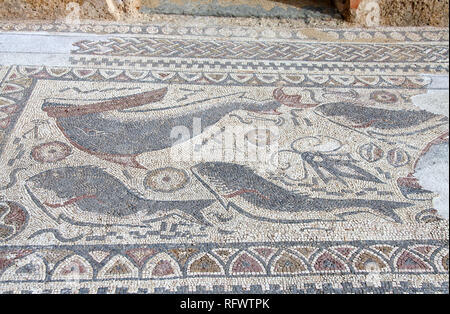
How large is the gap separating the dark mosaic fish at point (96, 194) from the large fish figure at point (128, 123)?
166 millimetres

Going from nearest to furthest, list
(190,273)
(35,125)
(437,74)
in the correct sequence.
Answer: (190,273) < (35,125) < (437,74)

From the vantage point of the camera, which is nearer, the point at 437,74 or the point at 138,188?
the point at 138,188

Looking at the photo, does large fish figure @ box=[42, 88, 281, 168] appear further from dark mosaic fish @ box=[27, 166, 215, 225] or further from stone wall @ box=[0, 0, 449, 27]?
stone wall @ box=[0, 0, 449, 27]

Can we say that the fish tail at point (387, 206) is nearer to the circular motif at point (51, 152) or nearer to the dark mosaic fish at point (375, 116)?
the dark mosaic fish at point (375, 116)

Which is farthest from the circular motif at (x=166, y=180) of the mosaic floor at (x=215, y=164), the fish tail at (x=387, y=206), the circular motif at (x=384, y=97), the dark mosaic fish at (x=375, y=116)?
the circular motif at (x=384, y=97)

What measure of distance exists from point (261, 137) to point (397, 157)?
0.70m

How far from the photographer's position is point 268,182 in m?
2.15

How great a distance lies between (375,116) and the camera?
8.63 feet

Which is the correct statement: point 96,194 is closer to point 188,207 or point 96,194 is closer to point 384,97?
point 188,207

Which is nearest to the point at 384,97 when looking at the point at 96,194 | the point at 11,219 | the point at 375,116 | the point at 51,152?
the point at 375,116

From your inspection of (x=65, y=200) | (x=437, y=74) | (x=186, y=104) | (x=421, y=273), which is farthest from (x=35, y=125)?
(x=437, y=74)

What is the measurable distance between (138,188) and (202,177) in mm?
301

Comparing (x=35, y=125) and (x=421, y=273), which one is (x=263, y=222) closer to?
(x=421, y=273)

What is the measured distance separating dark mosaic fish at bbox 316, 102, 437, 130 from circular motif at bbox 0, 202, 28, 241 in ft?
5.47
